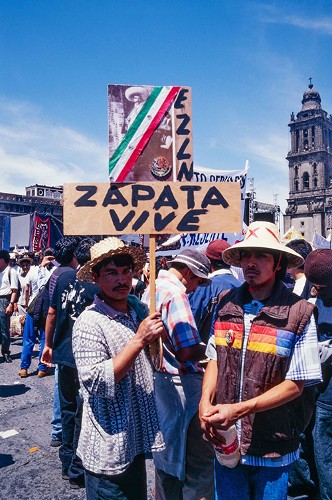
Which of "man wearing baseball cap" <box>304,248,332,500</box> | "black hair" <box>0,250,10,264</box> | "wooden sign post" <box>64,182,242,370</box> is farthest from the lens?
"black hair" <box>0,250,10,264</box>

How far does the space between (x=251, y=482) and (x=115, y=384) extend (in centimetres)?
85

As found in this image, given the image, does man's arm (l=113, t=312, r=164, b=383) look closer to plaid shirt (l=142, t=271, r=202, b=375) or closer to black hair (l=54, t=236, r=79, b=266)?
plaid shirt (l=142, t=271, r=202, b=375)

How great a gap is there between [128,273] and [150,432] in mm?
860

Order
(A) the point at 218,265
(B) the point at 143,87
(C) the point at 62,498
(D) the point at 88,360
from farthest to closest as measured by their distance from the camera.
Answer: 1. (A) the point at 218,265
2. (C) the point at 62,498
3. (B) the point at 143,87
4. (D) the point at 88,360

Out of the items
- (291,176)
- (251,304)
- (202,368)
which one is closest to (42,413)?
(202,368)

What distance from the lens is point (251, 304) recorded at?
223cm

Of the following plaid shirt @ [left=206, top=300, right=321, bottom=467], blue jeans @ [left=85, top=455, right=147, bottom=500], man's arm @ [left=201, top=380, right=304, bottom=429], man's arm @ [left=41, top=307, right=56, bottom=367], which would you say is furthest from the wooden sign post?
man's arm @ [left=41, top=307, right=56, bottom=367]

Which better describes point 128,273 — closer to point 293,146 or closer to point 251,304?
point 251,304

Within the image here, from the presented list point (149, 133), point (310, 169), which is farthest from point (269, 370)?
point (310, 169)

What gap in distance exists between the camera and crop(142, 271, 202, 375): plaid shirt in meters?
2.69

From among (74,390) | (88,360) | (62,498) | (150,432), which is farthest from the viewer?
(74,390)

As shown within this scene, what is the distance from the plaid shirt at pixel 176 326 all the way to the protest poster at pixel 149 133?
753 mm

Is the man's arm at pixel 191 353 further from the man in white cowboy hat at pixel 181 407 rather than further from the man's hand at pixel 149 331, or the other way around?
the man's hand at pixel 149 331

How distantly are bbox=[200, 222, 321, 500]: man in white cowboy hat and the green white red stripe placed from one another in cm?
92
